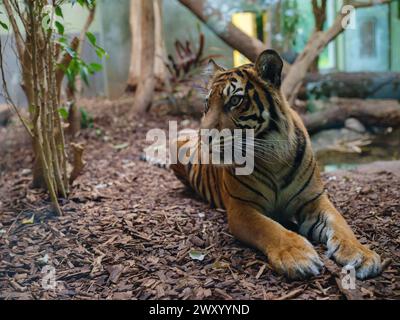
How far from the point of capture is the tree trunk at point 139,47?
5500mm

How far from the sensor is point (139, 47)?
5883 millimetres

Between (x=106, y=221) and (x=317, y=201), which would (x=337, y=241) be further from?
(x=106, y=221)

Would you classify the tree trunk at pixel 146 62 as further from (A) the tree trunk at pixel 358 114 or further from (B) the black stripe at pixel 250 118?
(B) the black stripe at pixel 250 118

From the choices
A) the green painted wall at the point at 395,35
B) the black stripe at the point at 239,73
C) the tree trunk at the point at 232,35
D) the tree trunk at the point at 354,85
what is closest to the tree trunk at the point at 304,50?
the tree trunk at the point at 232,35

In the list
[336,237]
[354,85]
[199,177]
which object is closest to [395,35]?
[354,85]

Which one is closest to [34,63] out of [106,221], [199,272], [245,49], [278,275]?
[106,221]

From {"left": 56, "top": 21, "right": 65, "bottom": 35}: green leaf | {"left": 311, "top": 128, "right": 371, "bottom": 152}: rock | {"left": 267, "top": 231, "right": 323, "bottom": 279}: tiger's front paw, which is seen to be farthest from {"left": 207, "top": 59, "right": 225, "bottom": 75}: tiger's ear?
{"left": 311, "top": 128, "right": 371, "bottom": 152}: rock

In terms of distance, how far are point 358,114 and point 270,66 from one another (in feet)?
14.2

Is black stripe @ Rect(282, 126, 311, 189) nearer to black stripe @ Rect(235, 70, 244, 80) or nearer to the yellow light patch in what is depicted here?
black stripe @ Rect(235, 70, 244, 80)

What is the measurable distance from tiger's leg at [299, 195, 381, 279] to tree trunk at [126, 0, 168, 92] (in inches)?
139

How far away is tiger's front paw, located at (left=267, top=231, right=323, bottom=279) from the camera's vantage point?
1996mm

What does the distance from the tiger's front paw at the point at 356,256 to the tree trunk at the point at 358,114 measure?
12.9ft

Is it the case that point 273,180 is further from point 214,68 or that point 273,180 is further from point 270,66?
point 214,68

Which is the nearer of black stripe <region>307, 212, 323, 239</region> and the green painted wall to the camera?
black stripe <region>307, 212, 323, 239</region>
